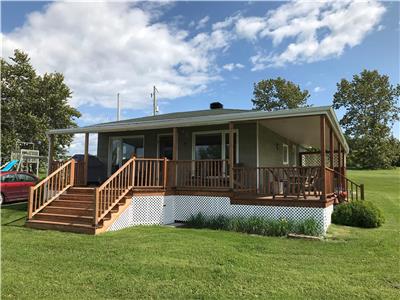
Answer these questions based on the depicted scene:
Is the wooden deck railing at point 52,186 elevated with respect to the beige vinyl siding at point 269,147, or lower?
lower

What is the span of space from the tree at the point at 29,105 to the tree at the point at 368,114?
37291 millimetres

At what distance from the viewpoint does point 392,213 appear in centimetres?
1287

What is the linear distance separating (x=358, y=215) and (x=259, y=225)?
11.3 ft

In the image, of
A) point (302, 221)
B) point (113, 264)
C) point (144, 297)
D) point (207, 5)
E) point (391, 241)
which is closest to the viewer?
point (144, 297)

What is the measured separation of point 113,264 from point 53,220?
168 inches

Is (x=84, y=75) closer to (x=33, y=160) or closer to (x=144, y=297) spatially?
(x=33, y=160)

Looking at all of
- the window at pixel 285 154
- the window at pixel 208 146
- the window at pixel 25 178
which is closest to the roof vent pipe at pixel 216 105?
the window at pixel 285 154

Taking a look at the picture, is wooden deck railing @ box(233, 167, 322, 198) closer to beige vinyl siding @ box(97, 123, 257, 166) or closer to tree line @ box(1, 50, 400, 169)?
beige vinyl siding @ box(97, 123, 257, 166)

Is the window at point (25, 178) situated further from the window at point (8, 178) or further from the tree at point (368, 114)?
the tree at point (368, 114)

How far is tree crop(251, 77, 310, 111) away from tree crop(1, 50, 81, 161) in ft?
85.5

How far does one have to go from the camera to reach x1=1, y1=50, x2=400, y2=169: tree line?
30.6m

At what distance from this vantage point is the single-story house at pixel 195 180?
28.2ft

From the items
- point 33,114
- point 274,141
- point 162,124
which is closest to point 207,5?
point 162,124

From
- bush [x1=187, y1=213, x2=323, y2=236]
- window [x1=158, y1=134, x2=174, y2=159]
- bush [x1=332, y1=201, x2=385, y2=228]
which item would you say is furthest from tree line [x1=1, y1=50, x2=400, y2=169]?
bush [x1=332, y1=201, x2=385, y2=228]
